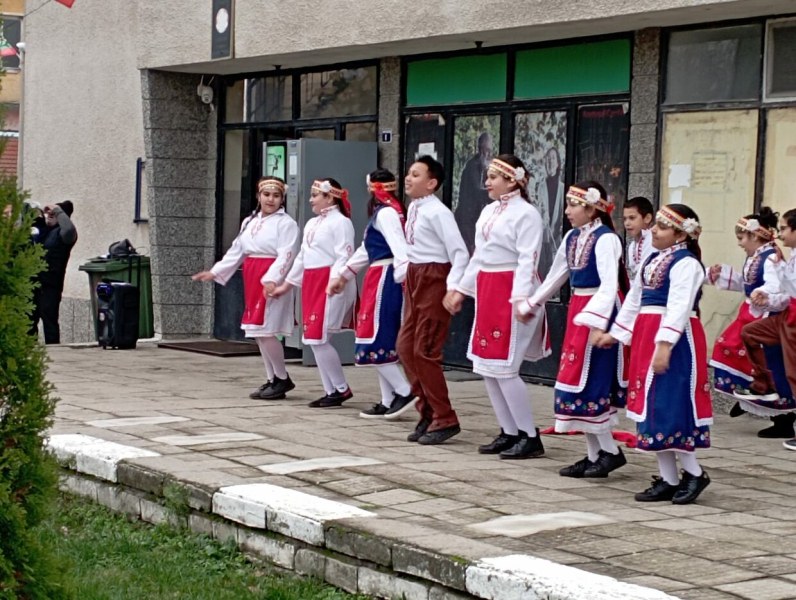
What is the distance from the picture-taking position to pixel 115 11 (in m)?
18.5

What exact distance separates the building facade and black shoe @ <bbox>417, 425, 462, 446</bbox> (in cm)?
292

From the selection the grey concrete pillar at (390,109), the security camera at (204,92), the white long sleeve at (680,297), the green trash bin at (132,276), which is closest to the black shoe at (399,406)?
the white long sleeve at (680,297)

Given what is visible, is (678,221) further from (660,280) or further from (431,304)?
(431,304)

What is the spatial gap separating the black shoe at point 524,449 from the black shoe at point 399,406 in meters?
1.74

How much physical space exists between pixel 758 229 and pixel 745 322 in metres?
0.70

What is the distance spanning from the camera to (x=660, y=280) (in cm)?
769

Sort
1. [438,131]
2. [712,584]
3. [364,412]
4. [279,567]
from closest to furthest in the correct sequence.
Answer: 1. [712,584]
2. [279,567]
3. [364,412]
4. [438,131]

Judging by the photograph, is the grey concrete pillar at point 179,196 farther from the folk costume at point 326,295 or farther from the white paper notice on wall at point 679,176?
the white paper notice on wall at point 679,176

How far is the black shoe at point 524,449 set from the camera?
905 cm

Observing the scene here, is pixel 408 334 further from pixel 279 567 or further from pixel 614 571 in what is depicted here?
pixel 614 571

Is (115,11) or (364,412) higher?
(115,11)

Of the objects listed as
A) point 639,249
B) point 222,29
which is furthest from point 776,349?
point 222,29

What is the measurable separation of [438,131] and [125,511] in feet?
23.1

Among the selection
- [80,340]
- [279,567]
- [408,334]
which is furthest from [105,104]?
[279,567]
